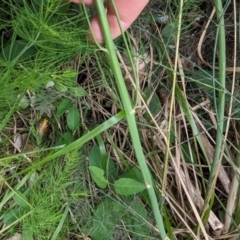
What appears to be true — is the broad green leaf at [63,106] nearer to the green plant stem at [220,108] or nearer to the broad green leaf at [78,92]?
the broad green leaf at [78,92]

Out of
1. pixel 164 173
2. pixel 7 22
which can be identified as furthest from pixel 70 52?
pixel 164 173

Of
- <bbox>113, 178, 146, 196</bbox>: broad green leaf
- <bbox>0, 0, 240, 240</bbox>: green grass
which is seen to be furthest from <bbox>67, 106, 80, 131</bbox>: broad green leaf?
Result: <bbox>113, 178, 146, 196</bbox>: broad green leaf

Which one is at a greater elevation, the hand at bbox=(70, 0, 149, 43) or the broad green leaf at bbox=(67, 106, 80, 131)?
the hand at bbox=(70, 0, 149, 43)

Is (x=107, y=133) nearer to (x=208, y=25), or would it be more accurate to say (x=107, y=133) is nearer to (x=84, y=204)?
(x=84, y=204)

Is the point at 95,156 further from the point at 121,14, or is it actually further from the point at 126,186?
the point at 121,14

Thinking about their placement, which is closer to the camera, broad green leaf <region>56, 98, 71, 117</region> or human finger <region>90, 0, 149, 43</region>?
human finger <region>90, 0, 149, 43</region>

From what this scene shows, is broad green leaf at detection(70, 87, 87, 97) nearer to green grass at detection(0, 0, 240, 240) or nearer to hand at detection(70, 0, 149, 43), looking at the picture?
green grass at detection(0, 0, 240, 240)

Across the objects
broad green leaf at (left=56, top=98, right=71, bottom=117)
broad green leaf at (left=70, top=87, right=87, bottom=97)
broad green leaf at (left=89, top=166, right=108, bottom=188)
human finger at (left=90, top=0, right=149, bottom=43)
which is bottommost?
broad green leaf at (left=89, top=166, right=108, bottom=188)

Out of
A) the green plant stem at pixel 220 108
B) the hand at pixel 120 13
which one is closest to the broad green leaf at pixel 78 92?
the hand at pixel 120 13

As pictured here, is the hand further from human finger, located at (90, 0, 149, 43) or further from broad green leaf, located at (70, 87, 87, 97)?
broad green leaf, located at (70, 87, 87, 97)
